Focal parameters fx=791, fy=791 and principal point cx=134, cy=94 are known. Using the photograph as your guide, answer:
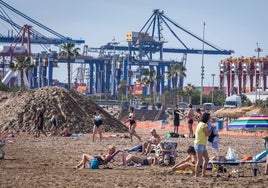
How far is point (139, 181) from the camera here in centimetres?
1405

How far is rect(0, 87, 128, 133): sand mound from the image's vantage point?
35031 mm

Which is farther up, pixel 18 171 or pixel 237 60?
pixel 237 60

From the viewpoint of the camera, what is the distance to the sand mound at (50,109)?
35.0 m

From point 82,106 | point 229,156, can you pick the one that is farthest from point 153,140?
point 82,106

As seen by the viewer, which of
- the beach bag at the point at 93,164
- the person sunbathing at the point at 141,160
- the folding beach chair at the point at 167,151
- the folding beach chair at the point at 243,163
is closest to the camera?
the folding beach chair at the point at 243,163

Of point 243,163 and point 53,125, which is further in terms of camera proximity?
point 53,125

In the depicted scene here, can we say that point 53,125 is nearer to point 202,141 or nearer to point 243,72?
point 202,141

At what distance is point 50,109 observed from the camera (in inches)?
1403

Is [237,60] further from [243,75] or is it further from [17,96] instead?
[17,96]

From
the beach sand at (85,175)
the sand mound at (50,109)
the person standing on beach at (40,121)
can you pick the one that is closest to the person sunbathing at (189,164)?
the beach sand at (85,175)

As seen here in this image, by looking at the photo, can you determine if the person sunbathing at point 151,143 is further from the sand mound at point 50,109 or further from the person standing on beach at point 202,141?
the sand mound at point 50,109

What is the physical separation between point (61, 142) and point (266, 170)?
13.0m

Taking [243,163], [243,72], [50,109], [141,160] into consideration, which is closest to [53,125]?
[50,109]

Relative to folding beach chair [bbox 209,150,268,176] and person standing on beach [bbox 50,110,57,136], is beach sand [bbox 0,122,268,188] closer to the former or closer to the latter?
folding beach chair [bbox 209,150,268,176]
